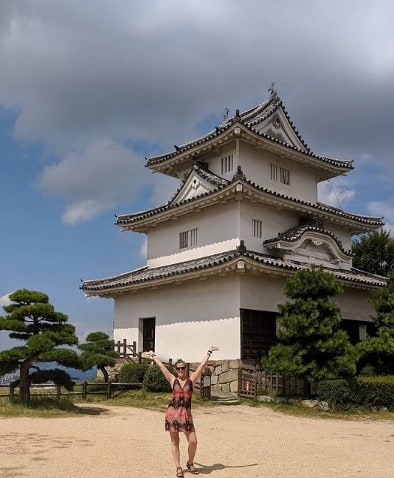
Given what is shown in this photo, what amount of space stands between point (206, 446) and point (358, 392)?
836 cm

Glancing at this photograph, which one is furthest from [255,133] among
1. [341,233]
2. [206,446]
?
[206,446]

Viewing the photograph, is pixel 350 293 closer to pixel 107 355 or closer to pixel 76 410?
pixel 107 355

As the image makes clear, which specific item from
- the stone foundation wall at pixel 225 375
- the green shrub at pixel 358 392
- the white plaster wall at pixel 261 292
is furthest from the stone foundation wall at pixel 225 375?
the green shrub at pixel 358 392

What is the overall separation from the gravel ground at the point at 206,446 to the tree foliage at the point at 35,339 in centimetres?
179

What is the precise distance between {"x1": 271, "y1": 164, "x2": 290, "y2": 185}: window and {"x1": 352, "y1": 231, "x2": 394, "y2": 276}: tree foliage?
43.9 ft

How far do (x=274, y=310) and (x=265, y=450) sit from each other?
39.1 ft

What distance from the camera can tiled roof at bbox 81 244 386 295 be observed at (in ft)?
67.3

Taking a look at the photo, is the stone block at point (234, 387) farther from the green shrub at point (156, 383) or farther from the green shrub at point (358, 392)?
the green shrub at point (358, 392)

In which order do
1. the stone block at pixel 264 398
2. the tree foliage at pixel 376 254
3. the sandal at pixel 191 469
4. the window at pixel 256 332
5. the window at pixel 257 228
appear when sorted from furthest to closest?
the tree foliage at pixel 376 254 < the window at pixel 257 228 < the window at pixel 256 332 < the stone block at pixel 264 398 < the sandal at pixel 191 469

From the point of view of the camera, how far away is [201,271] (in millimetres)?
21656

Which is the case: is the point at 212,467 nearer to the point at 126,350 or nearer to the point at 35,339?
the point at 35,339

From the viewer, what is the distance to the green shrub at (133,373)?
2184 centimetres

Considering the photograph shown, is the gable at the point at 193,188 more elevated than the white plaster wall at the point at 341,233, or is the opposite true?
the gable at the point at 193,188

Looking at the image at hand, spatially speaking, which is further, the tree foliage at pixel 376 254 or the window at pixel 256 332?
the tree foliage at pixel 376 254
